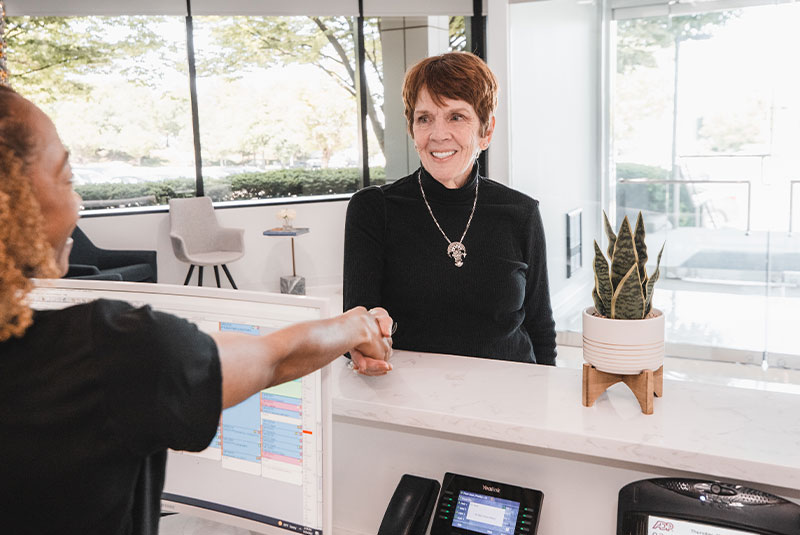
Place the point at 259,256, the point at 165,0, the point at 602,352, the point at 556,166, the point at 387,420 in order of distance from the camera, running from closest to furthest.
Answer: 1. the point at 602,352
2. the point at 387,420
3. the point at 556,166
4. the point at 165,0
5. the point at 259,256

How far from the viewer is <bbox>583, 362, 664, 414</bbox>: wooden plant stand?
1194 mm

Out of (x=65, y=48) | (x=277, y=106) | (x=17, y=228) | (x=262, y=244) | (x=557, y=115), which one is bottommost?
(x=262, y=244)

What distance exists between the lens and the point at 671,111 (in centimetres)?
461

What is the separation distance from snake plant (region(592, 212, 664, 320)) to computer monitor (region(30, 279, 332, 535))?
500 millimetres

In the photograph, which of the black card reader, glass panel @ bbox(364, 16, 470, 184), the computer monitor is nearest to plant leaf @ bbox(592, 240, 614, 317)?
the black card reader

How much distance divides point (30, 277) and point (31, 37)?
754cm

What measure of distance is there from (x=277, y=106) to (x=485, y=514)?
282 inches

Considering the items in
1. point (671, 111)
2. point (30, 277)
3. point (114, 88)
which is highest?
point (114, 88)

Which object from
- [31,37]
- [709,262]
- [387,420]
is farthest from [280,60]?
[387,420]

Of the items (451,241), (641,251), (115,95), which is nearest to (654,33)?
(451,241)

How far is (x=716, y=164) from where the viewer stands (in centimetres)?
450

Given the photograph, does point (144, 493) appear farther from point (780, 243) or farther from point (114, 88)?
point (114, 88)

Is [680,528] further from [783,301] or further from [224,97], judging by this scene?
[224,97]

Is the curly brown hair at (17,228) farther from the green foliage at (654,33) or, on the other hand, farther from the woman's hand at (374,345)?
the green foliage at (654,33)
